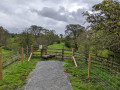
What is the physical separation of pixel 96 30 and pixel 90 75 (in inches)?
132

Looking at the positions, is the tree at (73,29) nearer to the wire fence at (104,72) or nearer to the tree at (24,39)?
the tree at (24,39)

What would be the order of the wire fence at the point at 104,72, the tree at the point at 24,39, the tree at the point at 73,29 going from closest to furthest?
the wire fence at the point at 104,72 → the tree at the point at 24,39 → the tree at the point at 73,29

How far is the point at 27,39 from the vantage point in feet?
44.2

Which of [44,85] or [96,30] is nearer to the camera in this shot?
[44,85]

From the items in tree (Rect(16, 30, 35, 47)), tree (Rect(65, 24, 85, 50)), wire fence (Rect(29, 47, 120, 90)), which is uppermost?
tree (Rect(65, 24, 85, 50))

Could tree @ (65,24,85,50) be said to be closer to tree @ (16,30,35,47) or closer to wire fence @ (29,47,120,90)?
tree @ (16,30,35,47)

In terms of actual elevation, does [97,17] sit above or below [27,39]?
above

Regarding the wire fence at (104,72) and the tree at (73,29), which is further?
the tree at (73,29)

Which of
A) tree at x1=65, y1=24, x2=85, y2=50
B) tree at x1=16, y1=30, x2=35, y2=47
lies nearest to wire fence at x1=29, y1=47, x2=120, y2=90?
tree at x1=16, y1=30, x2=35, y2=47

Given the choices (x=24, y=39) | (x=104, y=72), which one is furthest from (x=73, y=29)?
(x=104, y=72)

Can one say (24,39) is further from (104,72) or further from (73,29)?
(73,29)

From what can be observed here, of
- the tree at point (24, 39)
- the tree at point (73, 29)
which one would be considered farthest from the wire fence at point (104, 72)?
the tree at point (73, 29)

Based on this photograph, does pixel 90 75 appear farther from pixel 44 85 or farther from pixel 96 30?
pixel 96 30

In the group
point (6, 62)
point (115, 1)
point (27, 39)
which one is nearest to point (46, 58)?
point (6, 62)
